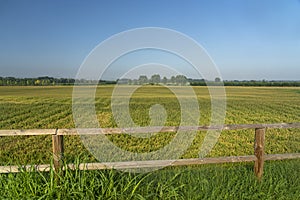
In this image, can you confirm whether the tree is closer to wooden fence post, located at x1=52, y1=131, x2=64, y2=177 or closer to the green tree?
the green tree

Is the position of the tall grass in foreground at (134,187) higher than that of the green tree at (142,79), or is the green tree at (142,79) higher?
the green tree at (142,79)

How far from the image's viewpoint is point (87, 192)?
3336 millimetres

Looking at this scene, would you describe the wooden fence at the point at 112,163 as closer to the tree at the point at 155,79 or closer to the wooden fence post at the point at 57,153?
the wooden fence post at the point at 57,153

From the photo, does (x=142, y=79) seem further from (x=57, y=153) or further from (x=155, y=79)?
(x=57, y=153)

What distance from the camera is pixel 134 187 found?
3.45 metres

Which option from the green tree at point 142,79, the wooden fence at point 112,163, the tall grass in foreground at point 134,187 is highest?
the green tree at point 142,79

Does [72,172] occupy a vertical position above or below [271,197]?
above

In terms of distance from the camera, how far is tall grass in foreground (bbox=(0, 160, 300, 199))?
3.33 metres

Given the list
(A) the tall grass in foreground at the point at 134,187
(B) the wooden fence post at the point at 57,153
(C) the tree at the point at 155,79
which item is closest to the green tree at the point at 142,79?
(C) the tree at the point at 155,79

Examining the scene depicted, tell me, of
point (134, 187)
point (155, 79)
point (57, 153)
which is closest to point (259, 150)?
point (134, 187)

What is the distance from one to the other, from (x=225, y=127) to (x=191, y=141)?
6.47 m

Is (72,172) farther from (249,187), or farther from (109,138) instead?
(109,138)

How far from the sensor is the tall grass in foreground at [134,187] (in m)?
3.33

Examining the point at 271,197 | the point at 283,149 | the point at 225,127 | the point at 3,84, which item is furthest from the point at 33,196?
the point at 3,84
